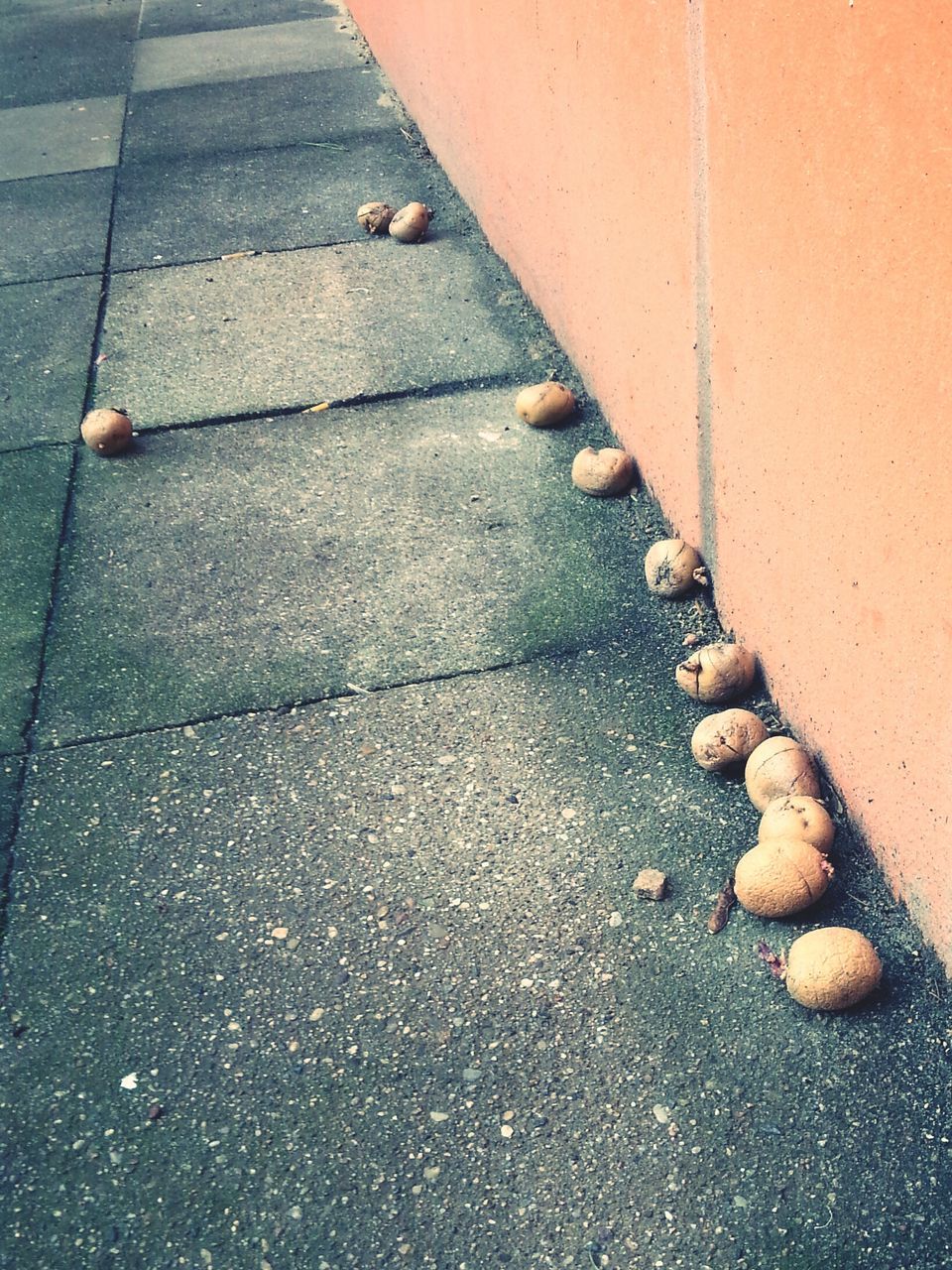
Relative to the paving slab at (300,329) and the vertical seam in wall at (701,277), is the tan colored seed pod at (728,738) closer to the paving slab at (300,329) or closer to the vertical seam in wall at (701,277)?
the vertical seam in wall at (701,277)

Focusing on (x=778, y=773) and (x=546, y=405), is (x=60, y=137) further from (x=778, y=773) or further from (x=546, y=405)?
(x=778, y=773)

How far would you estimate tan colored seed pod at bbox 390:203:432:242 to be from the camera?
684cm

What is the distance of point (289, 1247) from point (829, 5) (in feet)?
9.14

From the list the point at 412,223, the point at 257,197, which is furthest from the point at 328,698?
the point at 257,197

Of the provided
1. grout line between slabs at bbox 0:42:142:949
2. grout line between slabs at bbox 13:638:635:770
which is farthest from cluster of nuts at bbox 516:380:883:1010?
grout line between slabs at bbox 0:42:142:949

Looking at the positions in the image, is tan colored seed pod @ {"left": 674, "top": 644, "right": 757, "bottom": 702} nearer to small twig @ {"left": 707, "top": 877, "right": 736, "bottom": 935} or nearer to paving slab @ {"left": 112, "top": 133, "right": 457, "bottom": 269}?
small twig @ {"left": 707, "top": 877, "right": 736, "bottom": 935}

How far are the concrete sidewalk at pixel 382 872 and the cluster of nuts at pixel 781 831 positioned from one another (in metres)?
0.08

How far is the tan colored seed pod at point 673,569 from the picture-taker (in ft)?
13.5

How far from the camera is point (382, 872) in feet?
10.8

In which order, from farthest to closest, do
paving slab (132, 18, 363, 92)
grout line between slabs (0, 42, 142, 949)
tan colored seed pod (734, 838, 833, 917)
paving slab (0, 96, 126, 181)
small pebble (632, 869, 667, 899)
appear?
paving slab (132, 18, 363, 92), paving slab (0, 96, 126, 181), grout line between slabs (0, 42, 142, 949), small pebble (632, 869, 667, 899), tan colored seed pod (734, 838, 833, 917)

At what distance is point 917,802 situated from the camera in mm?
2840

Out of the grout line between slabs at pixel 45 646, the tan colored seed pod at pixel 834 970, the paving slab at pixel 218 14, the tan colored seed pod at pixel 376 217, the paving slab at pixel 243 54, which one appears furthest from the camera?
the paving slab at pixel 218 14

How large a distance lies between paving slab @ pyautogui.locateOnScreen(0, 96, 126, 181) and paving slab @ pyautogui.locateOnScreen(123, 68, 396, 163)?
0.16 metres

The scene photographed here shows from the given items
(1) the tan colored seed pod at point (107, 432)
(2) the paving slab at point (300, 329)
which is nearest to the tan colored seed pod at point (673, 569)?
(2) the paving slab at point (300, 329)
